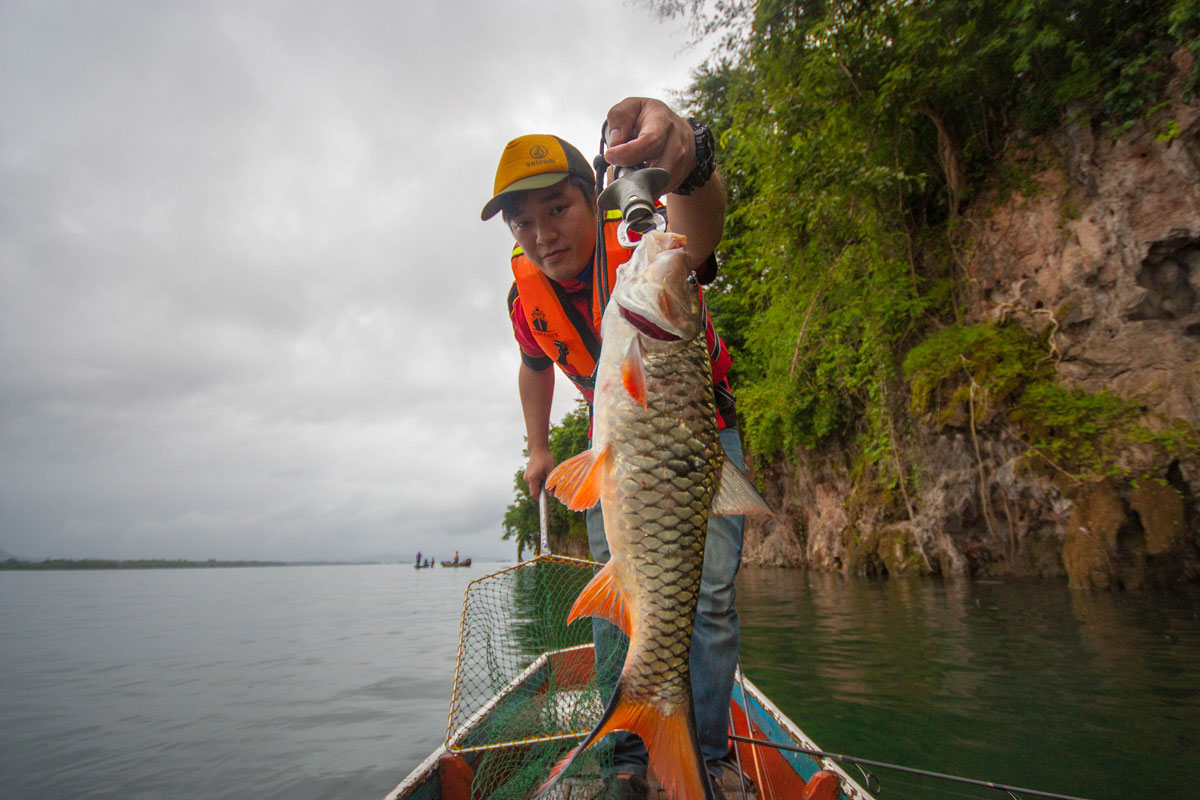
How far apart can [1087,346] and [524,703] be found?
12673 millimetres

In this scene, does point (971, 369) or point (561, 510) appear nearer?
point (971, 369)

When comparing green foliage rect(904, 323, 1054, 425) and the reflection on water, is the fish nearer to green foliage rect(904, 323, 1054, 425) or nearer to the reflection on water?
the reflection on water

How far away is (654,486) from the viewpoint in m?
1.88

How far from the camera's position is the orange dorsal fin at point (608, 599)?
1.94 m

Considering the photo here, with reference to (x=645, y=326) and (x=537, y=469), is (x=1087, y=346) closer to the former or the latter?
(x=537, y=469)

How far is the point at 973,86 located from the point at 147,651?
22.7 metres

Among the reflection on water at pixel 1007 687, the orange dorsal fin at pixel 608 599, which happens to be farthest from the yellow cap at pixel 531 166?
the reflection on water at pixel 1007 687

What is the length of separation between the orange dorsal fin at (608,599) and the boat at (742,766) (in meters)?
1.01

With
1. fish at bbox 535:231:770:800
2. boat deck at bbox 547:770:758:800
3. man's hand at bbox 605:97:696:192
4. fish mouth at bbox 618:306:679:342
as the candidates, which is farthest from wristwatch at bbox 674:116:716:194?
boat deck at bbox 547:770:758:800

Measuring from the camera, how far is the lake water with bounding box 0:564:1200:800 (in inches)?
149

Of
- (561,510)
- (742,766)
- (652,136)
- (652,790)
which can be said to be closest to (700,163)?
Result: (652,136)

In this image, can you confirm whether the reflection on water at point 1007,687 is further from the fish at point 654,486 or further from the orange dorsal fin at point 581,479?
the orange dorsal fin at point 581,479

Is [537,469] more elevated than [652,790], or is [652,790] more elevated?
[537,469]

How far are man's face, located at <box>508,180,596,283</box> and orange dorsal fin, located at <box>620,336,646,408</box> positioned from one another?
4.18 ft
